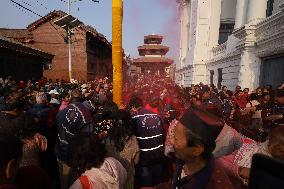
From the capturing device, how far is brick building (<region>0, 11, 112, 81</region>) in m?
29.2

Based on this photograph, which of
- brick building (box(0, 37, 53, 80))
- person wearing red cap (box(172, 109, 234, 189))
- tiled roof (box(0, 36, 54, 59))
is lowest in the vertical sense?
person wearing red cap (box(172, 109, 234, 189))

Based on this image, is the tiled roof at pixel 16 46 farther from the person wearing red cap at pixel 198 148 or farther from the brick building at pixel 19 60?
the person wearing red cap at pixel 198 148

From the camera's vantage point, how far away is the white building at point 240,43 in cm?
1165

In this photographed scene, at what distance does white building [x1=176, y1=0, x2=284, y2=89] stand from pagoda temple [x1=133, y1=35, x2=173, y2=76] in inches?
920

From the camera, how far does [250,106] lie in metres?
8.48

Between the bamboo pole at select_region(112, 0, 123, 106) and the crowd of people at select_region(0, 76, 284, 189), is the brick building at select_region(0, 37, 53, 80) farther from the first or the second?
the crowd of people at select_region(0, 76, 284, 189)

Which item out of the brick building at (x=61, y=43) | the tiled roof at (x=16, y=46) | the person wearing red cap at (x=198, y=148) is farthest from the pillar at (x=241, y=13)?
the brick building at (x=61, y=43)

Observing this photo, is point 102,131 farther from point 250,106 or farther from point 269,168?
point 250,106

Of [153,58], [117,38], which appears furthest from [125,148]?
[153,58]

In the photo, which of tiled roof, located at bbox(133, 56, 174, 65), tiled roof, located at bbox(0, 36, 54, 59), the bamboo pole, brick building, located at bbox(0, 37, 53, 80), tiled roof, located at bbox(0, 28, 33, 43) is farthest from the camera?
tiled roof, located at bbox(133, 56, 174, 65)

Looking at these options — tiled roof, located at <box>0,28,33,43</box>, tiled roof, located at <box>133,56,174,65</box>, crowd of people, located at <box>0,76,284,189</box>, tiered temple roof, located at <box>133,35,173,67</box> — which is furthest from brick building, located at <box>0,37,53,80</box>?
tiered temple roof, located at <box>133,35,173,67</box>

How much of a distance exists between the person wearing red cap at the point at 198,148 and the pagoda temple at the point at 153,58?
49598 mm

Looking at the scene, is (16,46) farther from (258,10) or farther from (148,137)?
(148,137)

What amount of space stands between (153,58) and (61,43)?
25029mm
